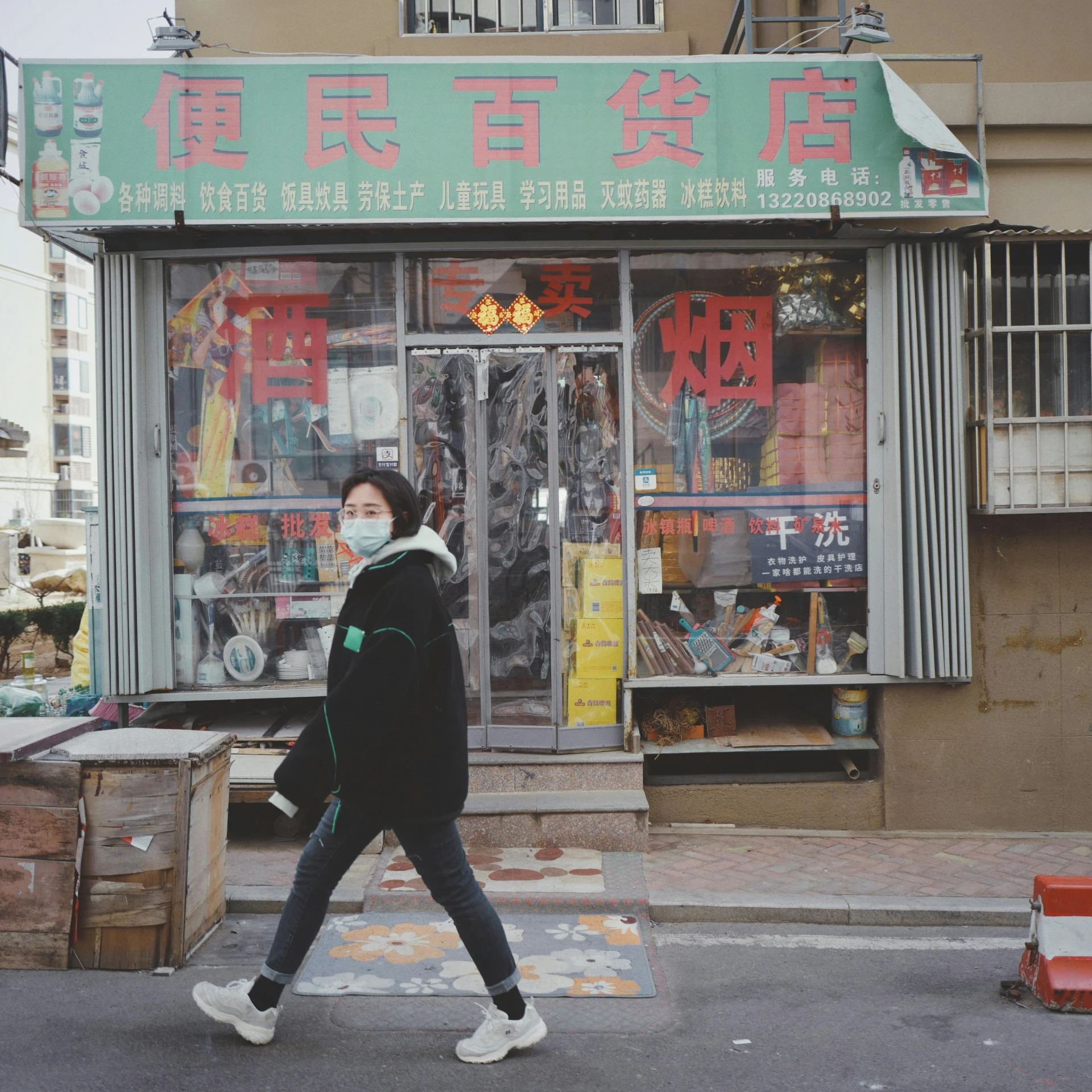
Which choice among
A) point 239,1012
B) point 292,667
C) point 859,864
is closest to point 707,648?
point 859,864

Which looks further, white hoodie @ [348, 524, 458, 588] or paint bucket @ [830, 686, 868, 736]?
paint bucket @ [830, 686, 868, 736]

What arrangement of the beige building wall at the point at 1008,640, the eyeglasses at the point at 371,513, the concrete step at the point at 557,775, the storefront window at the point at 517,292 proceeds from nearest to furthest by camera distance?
the eyeglasses at the point at 371,513 → the concrete step at the point at 557,775 → the beige building wall at the point at 1008,640 → the storefront window at the point at 517,292

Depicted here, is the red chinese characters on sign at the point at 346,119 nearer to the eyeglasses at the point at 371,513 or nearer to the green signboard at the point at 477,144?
the green signboard at the point at 477,144

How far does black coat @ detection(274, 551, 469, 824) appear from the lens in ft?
10.7

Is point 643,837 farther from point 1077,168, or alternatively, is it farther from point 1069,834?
point 1077,168

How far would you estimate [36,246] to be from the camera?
4634cm

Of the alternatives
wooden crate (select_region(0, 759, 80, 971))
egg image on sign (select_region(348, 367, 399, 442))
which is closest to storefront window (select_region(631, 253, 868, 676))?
egg image on sign (select_region(348, 367, 399, 442))

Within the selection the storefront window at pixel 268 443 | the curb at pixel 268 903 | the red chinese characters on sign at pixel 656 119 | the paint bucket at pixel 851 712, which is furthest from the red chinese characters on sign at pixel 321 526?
the paint bucket at pixel 851 712

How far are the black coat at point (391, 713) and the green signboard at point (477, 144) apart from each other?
3141mm

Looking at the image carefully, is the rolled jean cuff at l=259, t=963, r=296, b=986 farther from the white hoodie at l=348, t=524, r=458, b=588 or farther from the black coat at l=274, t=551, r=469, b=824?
the white hoodie at l=348, t=524, r=458, b=588

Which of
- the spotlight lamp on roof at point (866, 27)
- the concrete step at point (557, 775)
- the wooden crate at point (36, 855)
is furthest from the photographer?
the concrete step at point (557, 775)

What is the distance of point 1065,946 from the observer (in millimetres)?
3850

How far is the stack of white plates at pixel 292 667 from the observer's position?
20.8 feet

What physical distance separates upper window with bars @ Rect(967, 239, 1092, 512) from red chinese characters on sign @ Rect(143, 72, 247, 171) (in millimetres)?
4449
